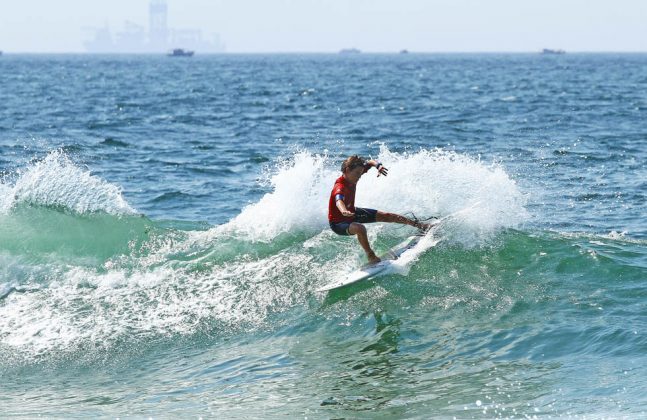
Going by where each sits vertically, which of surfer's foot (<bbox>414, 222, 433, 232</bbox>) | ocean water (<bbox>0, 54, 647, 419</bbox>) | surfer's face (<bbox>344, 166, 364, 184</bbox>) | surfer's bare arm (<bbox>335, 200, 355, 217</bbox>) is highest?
surfer's face (<bbox>344, 166, 364, 184</bbox>)

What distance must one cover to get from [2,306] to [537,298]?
7.80 meters

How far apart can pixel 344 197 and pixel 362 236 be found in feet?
2.01

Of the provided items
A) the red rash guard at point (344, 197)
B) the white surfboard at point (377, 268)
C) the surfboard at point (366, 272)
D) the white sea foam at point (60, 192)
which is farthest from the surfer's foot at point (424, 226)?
the white sea foam at point (60, 192)

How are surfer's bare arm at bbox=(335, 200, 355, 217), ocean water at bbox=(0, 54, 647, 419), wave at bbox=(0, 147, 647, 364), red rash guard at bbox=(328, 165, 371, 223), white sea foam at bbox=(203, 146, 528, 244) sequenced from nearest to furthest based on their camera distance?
1. ocean water at bbox=(0, 54, 647, 419)
2. surfer's bare arm at bbox=(335, 200, 355, 217)
3. wave at bbox=(0, 147, 647, 364)
4. red rash guard at bbox=(328, 165, 371, 223)
5. white sea foam at bbox=(203, 146, 528, 244)

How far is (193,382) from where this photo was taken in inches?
423

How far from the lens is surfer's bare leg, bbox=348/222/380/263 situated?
1273cm

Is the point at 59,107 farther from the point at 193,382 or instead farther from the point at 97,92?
the point at 193,382

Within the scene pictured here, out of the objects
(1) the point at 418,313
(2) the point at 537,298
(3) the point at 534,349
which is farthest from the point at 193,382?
(2) the point at 537,298

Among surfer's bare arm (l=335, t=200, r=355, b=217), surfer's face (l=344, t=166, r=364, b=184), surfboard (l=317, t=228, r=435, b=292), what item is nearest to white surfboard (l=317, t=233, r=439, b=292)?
surfboard (l=317, t=228, r=435, b=292)

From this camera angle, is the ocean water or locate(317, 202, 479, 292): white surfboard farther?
locate(317, 202, 479, 292): white surfboard

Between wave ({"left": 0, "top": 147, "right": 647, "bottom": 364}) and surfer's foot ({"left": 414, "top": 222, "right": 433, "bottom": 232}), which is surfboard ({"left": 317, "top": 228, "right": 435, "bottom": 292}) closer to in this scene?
wave ({"left": 0, "top": 147, "right": 647, "bottom": 364})

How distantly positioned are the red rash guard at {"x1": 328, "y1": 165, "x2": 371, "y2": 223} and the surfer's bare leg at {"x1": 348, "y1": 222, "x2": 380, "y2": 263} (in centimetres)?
14

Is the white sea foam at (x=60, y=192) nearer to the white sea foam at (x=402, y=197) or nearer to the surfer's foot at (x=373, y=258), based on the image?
the white sea foam at (x=402, y=197)

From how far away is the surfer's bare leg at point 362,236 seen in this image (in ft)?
41.8
